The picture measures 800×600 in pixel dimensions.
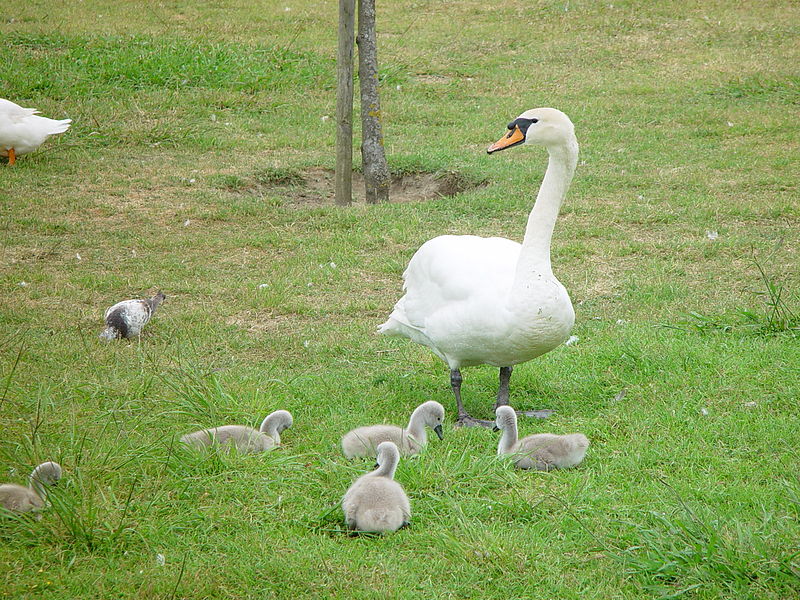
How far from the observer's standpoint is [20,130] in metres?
9.81

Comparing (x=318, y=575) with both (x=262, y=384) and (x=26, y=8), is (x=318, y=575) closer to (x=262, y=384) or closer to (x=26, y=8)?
(x=262, y=384)

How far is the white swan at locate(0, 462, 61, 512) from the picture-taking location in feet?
12.2

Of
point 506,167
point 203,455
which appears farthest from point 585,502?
point 506,167

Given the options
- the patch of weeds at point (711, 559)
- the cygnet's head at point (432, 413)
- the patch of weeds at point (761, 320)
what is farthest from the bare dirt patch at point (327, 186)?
the patch of weeds at point (711, 559)

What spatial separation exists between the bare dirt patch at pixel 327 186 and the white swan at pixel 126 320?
142 inches

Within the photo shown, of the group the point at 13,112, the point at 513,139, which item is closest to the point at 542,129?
the point at 513,139

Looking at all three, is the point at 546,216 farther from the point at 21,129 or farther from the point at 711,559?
the point at 21,129

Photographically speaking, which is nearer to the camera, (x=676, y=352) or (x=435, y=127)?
(x=676, y=352)

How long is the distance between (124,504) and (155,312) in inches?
111

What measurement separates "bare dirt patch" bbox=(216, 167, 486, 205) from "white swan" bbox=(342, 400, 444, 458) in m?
5.19

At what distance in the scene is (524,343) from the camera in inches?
187

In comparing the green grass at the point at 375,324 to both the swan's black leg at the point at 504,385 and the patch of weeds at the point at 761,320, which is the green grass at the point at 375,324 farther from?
the swan's black leg at the point at 504,385

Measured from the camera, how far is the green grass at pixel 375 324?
3637 millimetres

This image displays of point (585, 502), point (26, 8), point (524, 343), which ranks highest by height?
point (26, 8)
